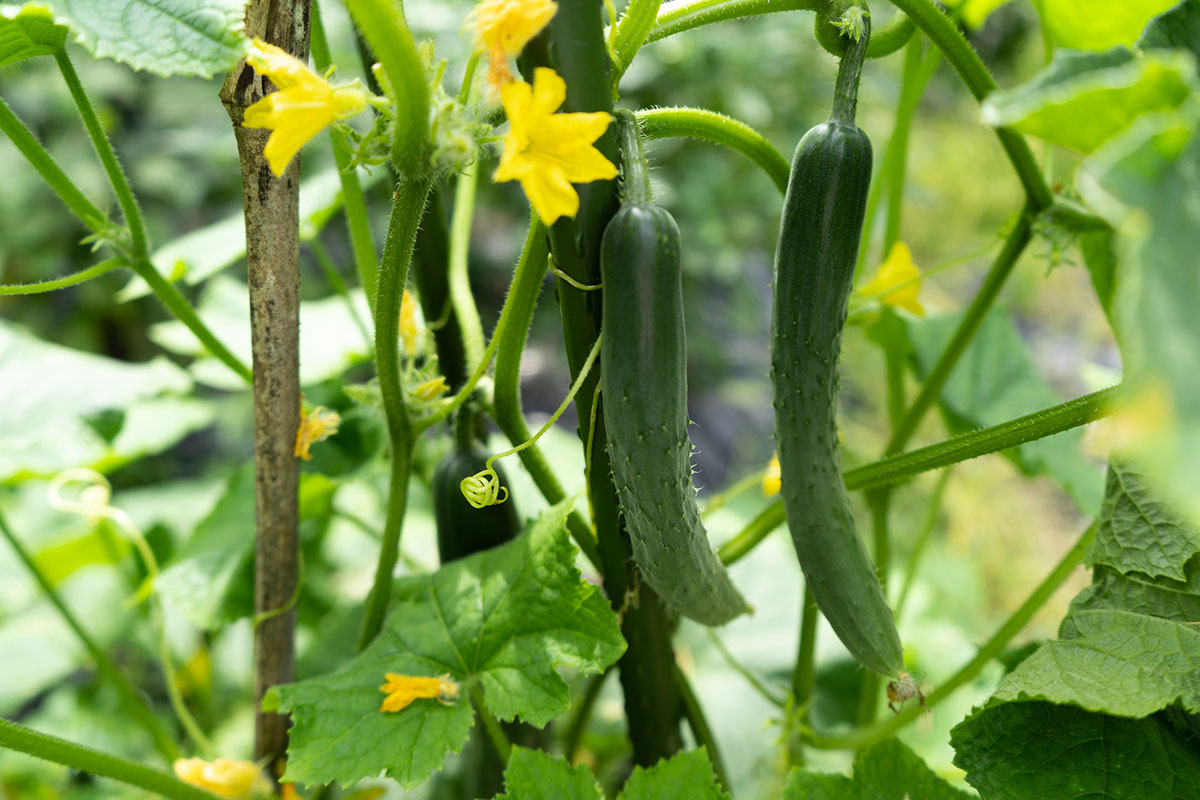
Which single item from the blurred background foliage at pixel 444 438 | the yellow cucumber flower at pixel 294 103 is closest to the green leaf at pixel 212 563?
the blurred background foliage at pixel 444 438

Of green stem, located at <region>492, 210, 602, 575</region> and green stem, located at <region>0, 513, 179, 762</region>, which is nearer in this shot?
green stem, located at <region>492, 210, 602, 575</region>

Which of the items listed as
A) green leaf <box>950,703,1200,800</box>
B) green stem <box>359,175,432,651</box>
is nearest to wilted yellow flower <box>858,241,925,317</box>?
green leaf <box>950,703,1200,800</box>

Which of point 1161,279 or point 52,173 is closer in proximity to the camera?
point 1161,279

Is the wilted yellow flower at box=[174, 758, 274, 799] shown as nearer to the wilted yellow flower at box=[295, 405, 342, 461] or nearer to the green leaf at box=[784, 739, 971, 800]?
the wilted yellow flower at box=[295, 405, 342, 461]

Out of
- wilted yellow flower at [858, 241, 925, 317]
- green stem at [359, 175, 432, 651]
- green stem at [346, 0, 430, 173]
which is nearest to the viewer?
green stem at [346, 0, 430, 173]

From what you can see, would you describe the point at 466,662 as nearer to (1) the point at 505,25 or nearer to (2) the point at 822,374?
(2) the point at 822,374

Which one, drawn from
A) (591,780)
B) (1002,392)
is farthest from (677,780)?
(1002,392)
